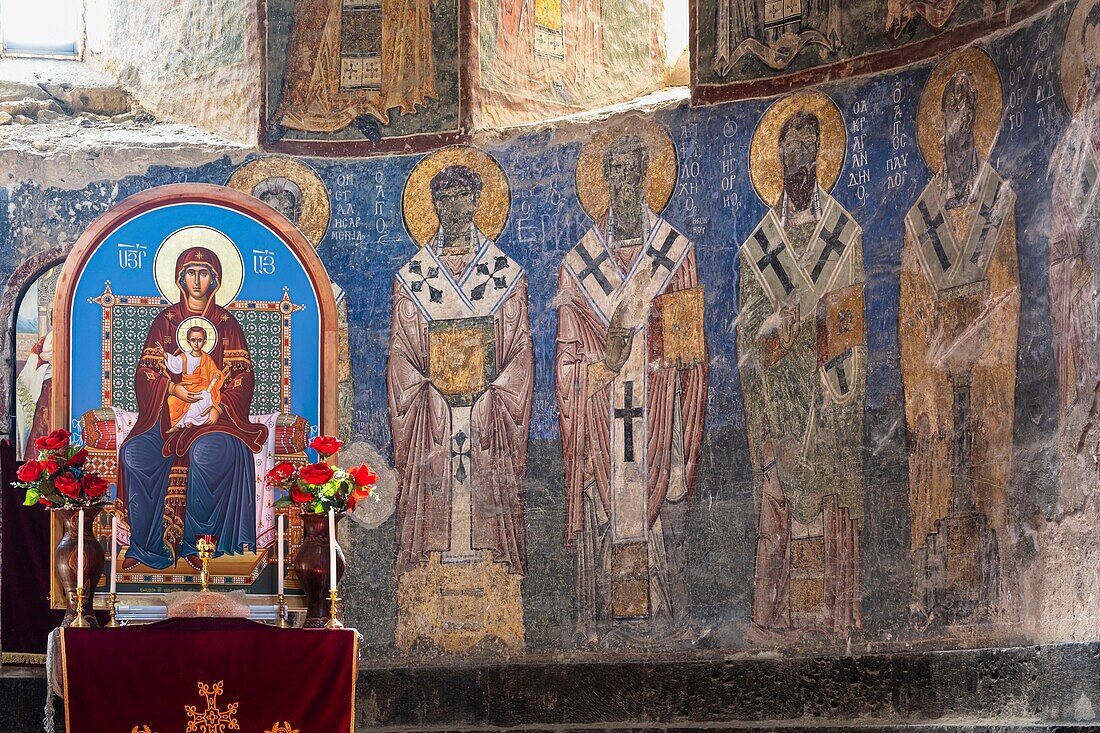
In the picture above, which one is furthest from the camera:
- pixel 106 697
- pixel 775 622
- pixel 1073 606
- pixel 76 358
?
pixel 775 622

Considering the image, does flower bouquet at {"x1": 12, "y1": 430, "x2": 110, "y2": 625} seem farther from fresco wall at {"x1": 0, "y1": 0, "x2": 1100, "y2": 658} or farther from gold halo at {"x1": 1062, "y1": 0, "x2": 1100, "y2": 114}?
gold halo at {"x1": 1062, "y1": 0, "x2": 1100, "y2": 114}

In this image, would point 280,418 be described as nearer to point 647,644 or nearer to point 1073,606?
point 647,644

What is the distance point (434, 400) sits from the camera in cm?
1159

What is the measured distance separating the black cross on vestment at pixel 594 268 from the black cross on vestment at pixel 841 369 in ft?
5.93

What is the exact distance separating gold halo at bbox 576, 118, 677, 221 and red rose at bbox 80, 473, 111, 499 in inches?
167

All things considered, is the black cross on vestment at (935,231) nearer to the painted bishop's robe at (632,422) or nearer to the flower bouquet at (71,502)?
the painted bishop's robe at (632,422)

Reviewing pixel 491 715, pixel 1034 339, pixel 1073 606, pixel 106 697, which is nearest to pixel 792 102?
pixel 1034 339

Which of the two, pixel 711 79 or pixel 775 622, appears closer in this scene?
pixel 775 622

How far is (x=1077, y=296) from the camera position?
8.87 metres

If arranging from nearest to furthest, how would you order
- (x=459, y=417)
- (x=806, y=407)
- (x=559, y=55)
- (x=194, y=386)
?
(x=194, y=386) → (x=806, y=407) → (x=459, y=417) → (x=559, y=55)

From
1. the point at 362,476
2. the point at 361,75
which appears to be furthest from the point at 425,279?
the point at 362,476

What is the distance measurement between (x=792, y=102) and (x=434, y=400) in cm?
337

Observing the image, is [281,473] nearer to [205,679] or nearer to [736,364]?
[205,679]

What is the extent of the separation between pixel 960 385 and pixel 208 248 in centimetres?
485
